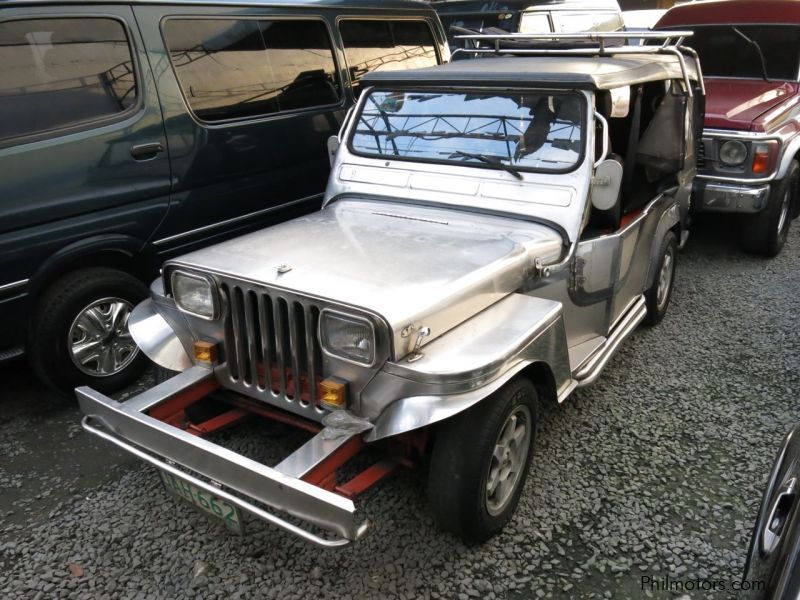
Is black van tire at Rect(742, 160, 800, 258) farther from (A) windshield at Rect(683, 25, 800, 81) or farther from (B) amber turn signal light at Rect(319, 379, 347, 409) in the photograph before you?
(B) amber turn signal light at Rect(319, 379, 347, 409)

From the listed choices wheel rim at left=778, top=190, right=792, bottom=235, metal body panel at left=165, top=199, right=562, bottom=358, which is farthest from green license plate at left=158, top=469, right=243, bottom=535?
wheel rim at left=778, top=190, right=792, bottom=235

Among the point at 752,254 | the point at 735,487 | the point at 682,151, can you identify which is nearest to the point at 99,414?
the point at 735,487

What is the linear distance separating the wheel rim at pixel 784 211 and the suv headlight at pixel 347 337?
15.9 ft

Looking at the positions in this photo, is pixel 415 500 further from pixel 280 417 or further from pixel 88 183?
pixel 88 183

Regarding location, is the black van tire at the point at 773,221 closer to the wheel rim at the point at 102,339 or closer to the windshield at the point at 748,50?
the windshield at the point at 748,50

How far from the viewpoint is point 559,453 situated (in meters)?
3.29

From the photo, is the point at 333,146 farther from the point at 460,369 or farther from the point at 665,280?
the point at 665,280

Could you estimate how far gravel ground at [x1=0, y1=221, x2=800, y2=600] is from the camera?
2.57 meters

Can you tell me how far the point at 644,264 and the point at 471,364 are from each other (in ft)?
7.46

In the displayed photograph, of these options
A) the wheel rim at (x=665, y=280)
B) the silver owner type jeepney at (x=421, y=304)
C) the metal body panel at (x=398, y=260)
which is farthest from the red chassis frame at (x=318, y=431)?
→ the wheel rim at (x=665, y=280)

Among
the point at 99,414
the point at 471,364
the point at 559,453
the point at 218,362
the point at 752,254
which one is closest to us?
the point at 471,364

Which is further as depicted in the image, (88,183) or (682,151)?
(682,151)

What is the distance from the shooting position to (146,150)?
3811 millimetres

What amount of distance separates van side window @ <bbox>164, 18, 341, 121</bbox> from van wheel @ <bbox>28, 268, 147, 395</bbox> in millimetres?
1234
